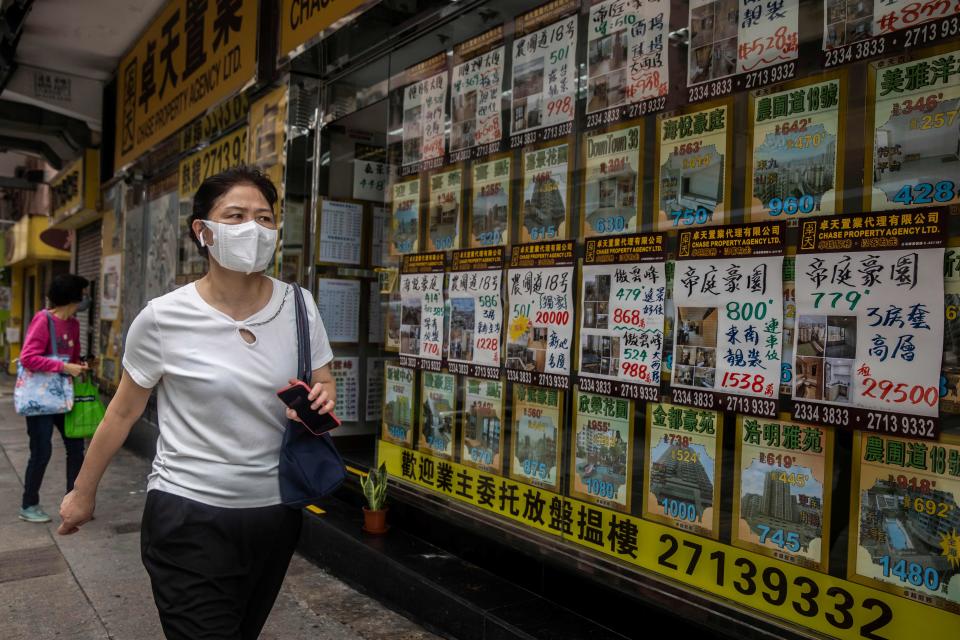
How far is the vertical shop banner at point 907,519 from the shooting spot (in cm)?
220

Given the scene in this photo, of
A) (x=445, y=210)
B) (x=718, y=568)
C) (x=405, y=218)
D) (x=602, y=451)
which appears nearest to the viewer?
(x=718, y=568)

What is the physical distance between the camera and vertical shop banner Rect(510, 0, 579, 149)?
3.53 meters

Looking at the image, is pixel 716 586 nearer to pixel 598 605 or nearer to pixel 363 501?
pixel 598 605

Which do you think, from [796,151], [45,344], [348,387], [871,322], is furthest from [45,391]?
[871,322]

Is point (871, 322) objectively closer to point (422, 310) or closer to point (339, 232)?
point (422, 310)

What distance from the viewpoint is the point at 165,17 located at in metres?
7.96

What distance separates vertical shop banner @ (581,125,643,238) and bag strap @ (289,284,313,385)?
1517 millimetres

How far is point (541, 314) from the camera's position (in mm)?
3574

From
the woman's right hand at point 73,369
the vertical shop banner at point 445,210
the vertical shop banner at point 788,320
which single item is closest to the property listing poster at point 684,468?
the vertical shop banner at point 788,320

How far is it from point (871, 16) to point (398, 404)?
10.5 ft

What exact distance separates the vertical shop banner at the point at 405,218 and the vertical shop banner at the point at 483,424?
3.25 feet

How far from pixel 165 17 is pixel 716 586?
792cm

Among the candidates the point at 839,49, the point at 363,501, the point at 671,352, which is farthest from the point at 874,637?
the point at 363,501

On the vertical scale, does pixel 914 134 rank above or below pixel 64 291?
above
